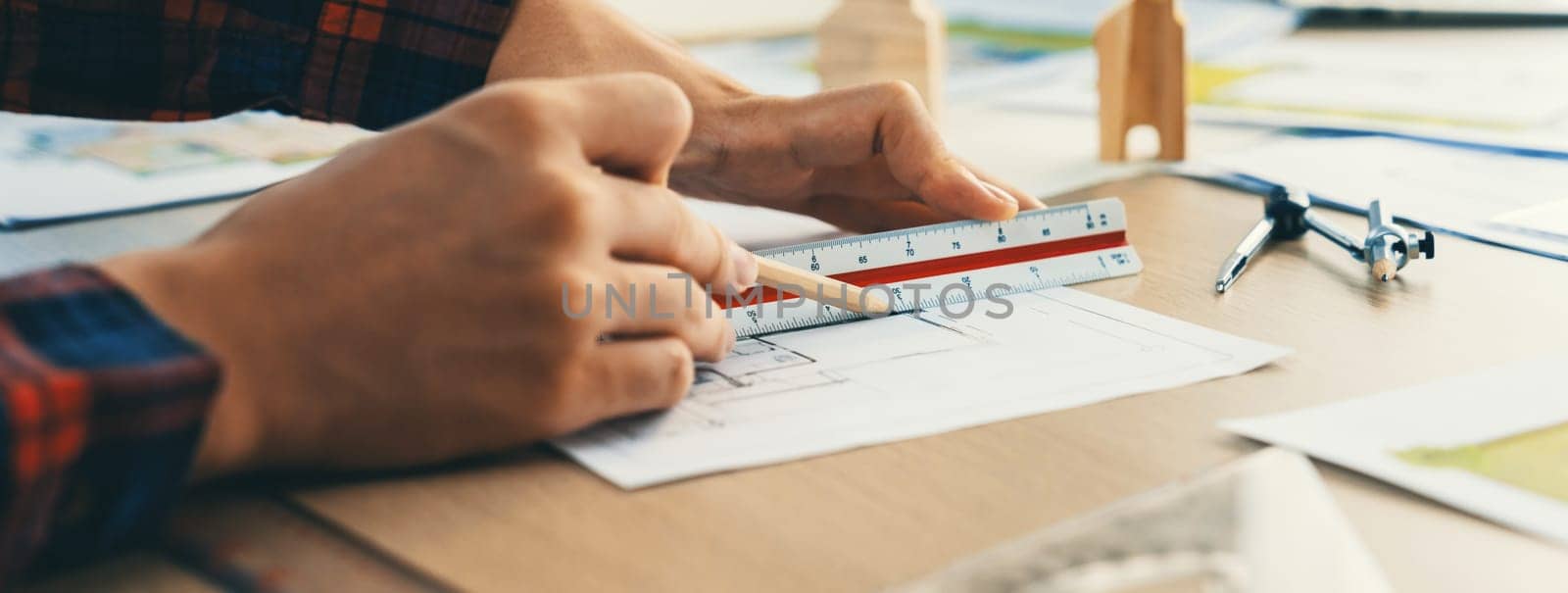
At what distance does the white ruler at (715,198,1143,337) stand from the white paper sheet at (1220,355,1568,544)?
254 mm

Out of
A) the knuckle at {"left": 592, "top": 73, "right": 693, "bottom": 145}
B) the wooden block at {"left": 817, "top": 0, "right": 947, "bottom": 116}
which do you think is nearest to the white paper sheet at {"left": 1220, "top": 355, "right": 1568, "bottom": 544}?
the knuckle at {"left": 592, "top": 73, "right": 693, "bottom": 145}

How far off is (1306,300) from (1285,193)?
187 mm

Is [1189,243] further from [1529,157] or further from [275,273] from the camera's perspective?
[275,273]

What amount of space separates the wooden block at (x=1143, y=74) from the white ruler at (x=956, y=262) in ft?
1.16

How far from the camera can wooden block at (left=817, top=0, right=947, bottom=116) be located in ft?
4.47

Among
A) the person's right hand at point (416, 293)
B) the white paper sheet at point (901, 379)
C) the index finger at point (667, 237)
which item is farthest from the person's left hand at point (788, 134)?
the person's right hand at point (416, 293)

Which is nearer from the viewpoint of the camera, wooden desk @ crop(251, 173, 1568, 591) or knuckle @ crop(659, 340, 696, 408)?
wooden desk @ crop(251, 173, 1568, 591)

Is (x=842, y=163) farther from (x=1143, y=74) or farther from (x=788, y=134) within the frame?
(x=1143, y=74)

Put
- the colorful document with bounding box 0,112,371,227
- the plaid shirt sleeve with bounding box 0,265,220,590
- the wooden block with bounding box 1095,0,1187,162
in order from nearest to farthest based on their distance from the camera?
the plaid shirt sleeve with bounding box 0,265,220,590 → the colorful document with bounding box 0,112,371,227 → the wooden block with bounding box 1095,0,1187,162

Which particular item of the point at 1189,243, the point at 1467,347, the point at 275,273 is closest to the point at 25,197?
the point at 275,273

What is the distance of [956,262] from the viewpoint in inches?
34.4

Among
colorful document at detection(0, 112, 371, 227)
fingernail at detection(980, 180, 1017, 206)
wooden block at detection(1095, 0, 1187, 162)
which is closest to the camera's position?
fingernail at detection(980, 180, 1017, 206)

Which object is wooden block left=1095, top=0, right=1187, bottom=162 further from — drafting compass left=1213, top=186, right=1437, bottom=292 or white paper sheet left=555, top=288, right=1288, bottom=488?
white paper sheet left=555, top=288, right=1288, bottom=488

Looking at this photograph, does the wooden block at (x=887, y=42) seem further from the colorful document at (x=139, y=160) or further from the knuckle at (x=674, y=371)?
the knuckle at (x=674, y=371)
